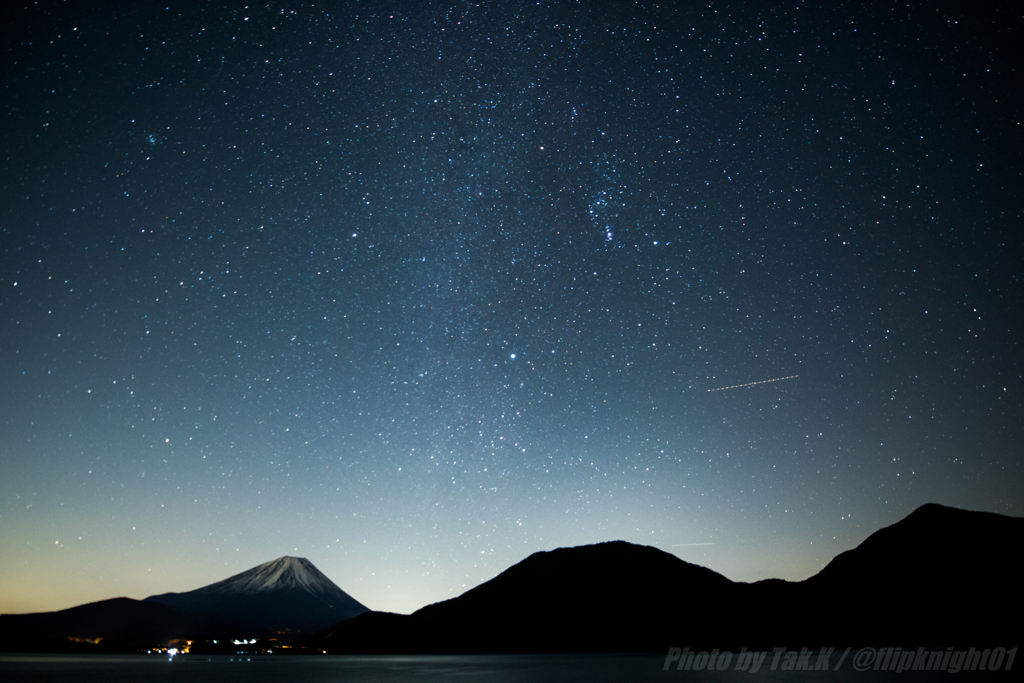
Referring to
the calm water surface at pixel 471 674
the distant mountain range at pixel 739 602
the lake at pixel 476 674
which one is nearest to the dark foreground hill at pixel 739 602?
the distant mountain range at pixel 739 602

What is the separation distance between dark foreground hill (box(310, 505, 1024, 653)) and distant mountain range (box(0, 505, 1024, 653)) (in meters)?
0.31

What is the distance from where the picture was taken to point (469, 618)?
160500mm

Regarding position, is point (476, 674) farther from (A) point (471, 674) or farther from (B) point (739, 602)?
(B) point (739, 602)

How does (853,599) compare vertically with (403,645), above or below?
above

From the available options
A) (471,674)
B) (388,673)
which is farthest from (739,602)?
(471,674)

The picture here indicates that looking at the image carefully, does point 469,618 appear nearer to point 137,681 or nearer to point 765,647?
point 765,647

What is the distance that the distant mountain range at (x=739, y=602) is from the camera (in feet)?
368

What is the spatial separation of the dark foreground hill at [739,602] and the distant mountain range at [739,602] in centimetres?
31

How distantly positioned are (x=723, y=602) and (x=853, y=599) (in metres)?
28.1

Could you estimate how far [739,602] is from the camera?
464ft

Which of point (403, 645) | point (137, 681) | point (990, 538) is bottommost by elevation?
point (403, 645)

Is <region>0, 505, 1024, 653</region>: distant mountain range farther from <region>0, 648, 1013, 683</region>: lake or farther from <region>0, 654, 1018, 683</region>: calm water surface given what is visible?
<region>0, 654, 1018, 683</region>: calm water surface

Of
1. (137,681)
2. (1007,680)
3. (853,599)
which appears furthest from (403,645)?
(1007,680)

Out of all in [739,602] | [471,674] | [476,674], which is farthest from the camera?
[739,602]
